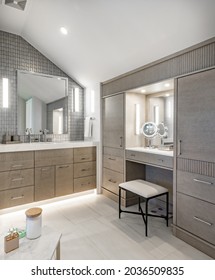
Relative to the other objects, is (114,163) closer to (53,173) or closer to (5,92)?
(53,173)

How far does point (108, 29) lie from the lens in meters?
2.26

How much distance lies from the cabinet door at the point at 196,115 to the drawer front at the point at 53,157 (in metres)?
1.83

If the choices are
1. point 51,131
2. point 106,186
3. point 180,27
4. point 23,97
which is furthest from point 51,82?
point 180,27

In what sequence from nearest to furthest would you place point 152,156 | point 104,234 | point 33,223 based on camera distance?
point 33,223
point 104,234
point 152,156

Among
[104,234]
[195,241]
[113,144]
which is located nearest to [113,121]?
[113,144]

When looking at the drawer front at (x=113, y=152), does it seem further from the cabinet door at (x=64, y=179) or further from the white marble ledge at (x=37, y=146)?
the cabinet door at (x=64, y=179)

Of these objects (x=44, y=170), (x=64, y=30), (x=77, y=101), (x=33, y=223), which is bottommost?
(x=33, y=223)

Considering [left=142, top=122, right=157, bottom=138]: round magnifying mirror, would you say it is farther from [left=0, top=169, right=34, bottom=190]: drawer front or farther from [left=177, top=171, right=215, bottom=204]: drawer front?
[left=0, top=169, right=34, bottom=190]: drawer front

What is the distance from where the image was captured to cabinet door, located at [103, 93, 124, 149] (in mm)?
2998

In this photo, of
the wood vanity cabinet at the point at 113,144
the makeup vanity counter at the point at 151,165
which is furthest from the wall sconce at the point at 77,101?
the makeup vanity counter at the point at 151,165

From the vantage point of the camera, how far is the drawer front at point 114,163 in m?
3.03

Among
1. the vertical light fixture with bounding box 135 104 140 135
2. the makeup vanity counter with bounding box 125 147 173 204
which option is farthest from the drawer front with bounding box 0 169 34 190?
the vertical light fixture with bounding box 135 104 140 135

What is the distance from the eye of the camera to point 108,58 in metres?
2.73

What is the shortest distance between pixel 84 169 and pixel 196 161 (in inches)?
78.4
